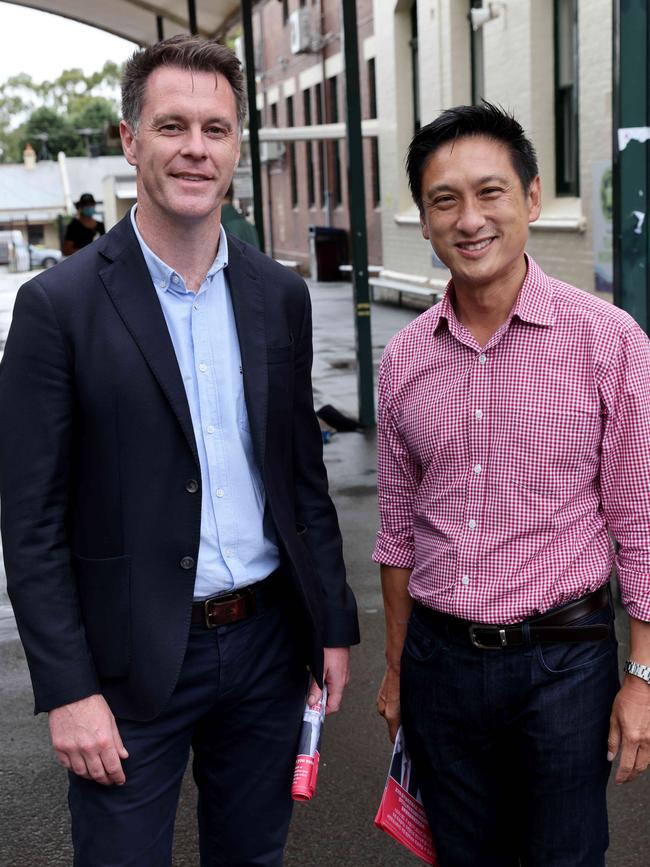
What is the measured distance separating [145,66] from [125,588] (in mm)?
1037

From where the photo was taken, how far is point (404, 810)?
2.52 metres

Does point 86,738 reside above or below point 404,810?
above

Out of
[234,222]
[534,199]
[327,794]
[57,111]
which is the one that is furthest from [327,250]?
[57,111]

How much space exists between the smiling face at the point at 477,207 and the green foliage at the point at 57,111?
89469mm

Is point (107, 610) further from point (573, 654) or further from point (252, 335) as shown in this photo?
point (573, 654)

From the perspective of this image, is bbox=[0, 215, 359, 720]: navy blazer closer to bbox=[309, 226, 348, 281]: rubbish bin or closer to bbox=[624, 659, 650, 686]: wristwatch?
bbox=[624, 659, 650, 686]: wristwatch

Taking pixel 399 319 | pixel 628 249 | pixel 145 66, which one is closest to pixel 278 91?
pixel 399 319

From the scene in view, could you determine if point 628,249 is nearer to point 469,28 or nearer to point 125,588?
point 125,588

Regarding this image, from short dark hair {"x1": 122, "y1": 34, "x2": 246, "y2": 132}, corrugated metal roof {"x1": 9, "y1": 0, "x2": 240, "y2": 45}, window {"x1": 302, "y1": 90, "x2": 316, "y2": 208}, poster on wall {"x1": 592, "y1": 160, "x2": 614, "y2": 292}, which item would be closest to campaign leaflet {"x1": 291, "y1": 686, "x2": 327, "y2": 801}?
short dark hair {"x1": 122, "y1": 34, "x2": 246, "y2": 132}

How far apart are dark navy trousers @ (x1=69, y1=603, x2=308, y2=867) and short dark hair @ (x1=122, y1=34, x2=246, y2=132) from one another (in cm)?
108

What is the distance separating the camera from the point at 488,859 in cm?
243

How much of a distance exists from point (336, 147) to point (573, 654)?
26467 mm

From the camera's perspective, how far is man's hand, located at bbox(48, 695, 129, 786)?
7.22 ft

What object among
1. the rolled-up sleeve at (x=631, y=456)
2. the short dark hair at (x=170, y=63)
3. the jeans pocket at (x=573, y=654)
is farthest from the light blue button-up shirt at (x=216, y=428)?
the rolled-up sleeve at (x=631, y=456)
